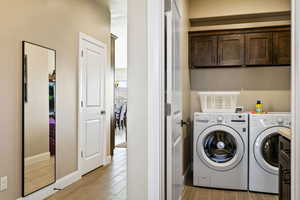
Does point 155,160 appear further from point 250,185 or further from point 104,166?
point 104,166

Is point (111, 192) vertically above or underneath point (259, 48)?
underneath

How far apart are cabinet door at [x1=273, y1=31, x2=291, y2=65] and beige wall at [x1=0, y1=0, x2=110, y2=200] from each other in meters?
2.80

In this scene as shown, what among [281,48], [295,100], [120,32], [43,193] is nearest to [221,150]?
[281,48]

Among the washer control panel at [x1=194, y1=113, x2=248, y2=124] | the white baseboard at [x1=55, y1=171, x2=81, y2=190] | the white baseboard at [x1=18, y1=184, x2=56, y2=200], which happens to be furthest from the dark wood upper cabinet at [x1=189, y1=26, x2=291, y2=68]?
the white baseboard at [x1=18, y1=184, x2=56, y2=200]

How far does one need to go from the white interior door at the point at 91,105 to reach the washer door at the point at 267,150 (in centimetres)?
245

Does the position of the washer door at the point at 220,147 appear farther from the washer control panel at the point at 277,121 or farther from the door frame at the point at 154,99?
the door frame at the point at 154,99

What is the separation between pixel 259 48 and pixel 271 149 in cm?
142

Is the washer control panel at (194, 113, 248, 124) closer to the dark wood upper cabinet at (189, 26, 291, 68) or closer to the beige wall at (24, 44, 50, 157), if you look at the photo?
the dark wood upper cabinet at (189, 26, 291, 68)

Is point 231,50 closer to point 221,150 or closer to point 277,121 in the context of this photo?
point 277,121

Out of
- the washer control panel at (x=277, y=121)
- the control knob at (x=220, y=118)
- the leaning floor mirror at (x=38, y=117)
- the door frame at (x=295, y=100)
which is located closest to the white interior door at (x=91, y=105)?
the leaning floor mirror at (x=38, y=117)

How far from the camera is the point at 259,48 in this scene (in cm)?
361

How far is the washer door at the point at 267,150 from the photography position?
312cm

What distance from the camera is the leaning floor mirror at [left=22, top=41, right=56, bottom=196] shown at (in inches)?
106

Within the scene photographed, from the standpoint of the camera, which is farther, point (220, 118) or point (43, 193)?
point (220, 118)
